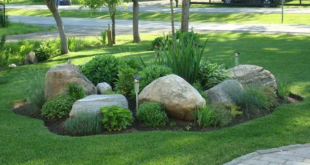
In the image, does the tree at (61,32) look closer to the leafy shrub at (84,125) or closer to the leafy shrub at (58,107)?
the leafy shrub at (58,107)

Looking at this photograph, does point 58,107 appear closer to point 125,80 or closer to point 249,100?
point 125,80

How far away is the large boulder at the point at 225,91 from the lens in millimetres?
8219

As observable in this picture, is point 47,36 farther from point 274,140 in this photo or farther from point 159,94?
point 274,140

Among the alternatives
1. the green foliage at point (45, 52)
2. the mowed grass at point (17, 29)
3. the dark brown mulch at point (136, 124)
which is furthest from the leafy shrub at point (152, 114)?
the mowed grass at point (17, 29)

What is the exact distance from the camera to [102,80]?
9555 mm

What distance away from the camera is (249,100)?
26.9 feet

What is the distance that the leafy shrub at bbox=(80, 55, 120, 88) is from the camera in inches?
373

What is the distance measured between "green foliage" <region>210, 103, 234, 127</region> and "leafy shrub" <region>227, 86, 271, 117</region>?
0.44 metres

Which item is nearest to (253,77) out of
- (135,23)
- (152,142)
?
(152,142)

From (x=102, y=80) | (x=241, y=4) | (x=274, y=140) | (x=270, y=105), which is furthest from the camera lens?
(x=241, y=4)

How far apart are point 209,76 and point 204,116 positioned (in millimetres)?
1752

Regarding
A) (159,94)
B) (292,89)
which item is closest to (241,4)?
(292,89)

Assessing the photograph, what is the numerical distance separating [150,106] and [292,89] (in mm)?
3885

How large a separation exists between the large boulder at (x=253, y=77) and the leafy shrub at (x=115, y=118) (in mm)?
2887
